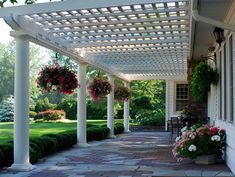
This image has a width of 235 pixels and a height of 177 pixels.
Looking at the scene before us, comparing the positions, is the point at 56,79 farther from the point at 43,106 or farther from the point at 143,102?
the point at 43,106

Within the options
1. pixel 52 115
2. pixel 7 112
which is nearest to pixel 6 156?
pixel 52 115

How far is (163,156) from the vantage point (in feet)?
31.4

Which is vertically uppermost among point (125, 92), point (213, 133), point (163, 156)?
point (125, 92)

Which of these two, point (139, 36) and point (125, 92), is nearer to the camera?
point (139, 36)

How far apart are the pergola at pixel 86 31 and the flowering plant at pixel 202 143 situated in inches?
89.9

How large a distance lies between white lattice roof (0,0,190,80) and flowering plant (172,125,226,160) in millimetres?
2311

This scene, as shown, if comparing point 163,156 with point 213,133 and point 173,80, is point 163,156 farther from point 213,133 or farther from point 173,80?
point 173,80

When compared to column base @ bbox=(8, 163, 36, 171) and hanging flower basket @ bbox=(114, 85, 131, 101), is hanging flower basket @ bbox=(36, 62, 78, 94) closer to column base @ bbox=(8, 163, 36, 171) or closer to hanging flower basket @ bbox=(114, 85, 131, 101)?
column base @ bbox=(8, 163, 36, 171)

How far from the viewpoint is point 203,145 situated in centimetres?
762

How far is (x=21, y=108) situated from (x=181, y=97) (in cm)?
1416

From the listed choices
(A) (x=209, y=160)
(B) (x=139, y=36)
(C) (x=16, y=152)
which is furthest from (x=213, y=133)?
(C) (x=16, y=152)

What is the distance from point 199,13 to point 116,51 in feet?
17.4

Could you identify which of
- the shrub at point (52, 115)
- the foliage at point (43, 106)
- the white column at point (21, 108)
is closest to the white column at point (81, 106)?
the white column at point (21, 108)

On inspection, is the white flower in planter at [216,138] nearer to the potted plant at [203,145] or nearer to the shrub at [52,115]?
the potted plant at [203,145]
